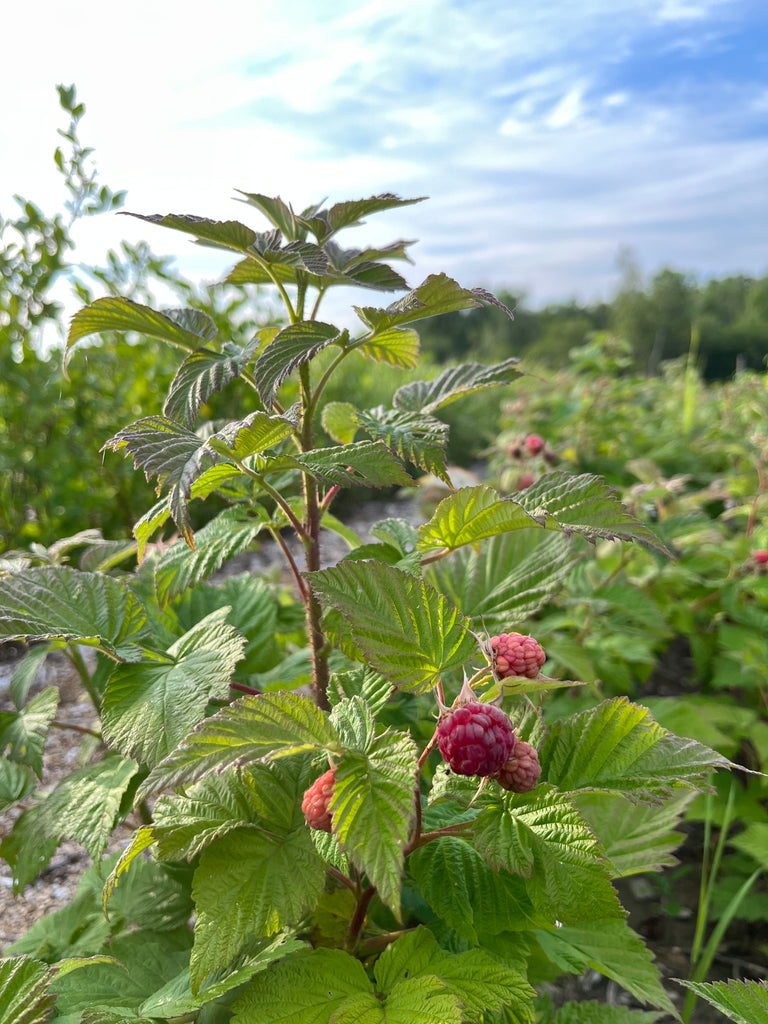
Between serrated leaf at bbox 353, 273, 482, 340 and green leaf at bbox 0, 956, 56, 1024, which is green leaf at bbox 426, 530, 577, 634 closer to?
serrated leaf at bbox 353, 273, 482, 340

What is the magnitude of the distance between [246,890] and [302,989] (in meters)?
0.10

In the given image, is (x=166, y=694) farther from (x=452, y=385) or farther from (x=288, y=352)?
(x=452, y=385)

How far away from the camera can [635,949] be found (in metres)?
0.80

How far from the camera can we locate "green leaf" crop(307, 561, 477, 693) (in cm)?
59

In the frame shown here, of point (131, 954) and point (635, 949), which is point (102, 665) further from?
point (635, 949)

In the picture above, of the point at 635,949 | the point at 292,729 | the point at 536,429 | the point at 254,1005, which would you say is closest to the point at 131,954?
the point at 254,1005

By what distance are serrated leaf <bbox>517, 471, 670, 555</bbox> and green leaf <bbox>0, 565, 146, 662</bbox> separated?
16.9 inches

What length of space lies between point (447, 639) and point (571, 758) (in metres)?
0.19

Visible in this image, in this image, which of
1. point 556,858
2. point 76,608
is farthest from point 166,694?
point 556,858

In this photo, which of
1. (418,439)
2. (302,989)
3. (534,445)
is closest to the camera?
(302,989)

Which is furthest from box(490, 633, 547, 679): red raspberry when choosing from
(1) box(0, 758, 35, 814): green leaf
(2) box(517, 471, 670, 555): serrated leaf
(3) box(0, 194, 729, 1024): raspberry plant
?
(1) box(0, 758, 35, 814): green leaf

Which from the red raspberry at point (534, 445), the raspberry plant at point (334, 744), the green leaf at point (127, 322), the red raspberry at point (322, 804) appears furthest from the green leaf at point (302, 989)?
the red raspberry at point (534, 445)

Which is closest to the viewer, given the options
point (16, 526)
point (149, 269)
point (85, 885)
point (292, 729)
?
point (292, 729)

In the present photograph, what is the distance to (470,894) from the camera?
62cm
